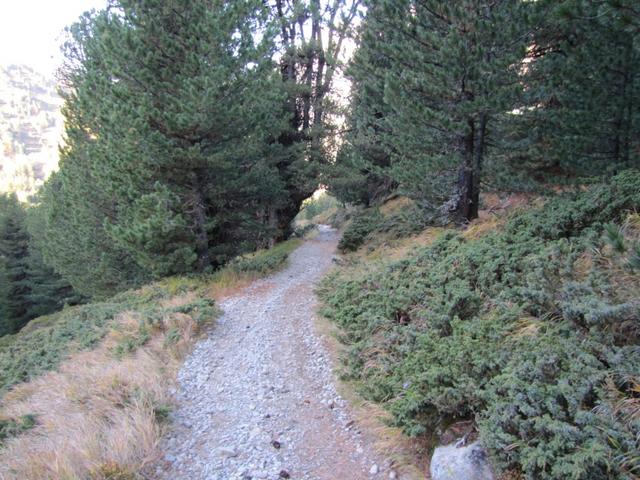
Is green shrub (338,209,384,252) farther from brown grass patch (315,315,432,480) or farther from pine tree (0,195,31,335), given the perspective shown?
pine tree (0,195,31,335)

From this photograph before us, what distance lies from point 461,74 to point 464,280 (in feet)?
14.6

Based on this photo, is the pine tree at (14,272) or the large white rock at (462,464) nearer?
the large white rock at (462,464)

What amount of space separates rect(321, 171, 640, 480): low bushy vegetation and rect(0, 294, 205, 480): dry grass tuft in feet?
8.84

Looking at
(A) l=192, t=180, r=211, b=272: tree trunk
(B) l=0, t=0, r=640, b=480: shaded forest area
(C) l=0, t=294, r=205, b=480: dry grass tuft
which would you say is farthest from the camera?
(A) l=192, t=180, r=211, b=272: tree trunk

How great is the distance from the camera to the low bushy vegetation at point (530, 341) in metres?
2.86

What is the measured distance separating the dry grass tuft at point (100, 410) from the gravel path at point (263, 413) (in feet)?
1.07

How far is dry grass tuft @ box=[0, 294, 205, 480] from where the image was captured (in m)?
3.98

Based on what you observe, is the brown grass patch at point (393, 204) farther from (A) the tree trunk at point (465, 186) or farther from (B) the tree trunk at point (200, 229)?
(B) the tree trunk at point (200, 229)

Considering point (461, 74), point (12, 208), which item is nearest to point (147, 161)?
point (461, 74)

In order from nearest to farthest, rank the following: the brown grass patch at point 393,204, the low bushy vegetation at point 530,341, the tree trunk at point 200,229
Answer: the low bushy vegetation at point 530,341 → the tree trunk at point 200,229 → the brown grass patch at point 393,204

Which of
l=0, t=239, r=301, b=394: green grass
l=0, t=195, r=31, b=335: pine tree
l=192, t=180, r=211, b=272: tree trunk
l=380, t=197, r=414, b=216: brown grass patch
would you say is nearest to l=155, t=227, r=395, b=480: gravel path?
l=0, t=239, r=301, b=394: green grass

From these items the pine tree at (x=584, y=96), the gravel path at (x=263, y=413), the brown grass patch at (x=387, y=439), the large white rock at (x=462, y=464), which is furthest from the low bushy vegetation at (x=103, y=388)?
the pine tree at (x=584, y=96)

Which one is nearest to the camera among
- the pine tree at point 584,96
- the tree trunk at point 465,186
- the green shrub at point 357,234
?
the pine tree at point 584,96

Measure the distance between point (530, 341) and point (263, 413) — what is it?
3243 mm
